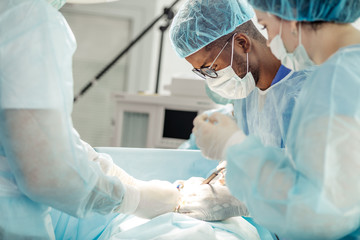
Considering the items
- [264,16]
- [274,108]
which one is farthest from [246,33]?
[264,16]

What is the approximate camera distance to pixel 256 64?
1.54 metres

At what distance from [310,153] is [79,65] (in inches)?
139

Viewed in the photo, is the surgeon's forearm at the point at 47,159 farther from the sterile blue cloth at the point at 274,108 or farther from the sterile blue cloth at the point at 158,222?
the sterile blue cloth at the point at 274,108

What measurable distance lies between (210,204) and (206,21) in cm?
69

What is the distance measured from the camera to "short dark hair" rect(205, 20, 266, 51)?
5.00 ft

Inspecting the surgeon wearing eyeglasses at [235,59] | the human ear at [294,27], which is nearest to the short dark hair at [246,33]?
the surgeon wearing eyeglasses at [235,59]

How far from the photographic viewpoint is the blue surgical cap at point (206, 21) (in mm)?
1470

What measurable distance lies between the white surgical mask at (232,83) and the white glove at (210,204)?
0.46 metres

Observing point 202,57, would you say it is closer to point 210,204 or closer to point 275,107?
Result: point 275,107

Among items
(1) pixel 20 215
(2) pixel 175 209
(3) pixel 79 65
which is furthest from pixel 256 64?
(3) pixel 79 65

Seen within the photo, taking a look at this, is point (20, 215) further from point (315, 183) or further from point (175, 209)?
point (315, 183)

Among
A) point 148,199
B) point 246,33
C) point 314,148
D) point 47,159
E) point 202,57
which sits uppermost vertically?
point 246,33

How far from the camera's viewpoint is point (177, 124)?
2.52 metres

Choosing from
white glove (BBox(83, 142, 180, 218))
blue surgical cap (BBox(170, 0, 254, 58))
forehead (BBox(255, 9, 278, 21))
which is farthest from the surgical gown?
blue surgical cap (BBox(170, 0, 254, 58))
